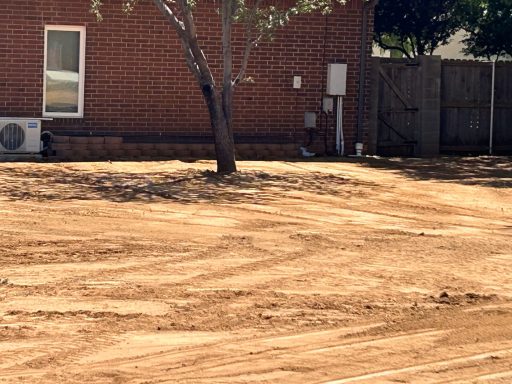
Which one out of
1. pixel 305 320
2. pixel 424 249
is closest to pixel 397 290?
pixel 305 320

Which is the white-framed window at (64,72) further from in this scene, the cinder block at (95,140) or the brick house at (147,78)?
the cinder block at (95,140)

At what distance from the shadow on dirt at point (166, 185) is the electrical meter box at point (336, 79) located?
3.76 metres

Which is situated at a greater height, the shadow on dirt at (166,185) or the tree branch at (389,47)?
the tree branch at (389,47)

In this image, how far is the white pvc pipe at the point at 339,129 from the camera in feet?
80.4

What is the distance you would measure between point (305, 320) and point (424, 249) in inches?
159

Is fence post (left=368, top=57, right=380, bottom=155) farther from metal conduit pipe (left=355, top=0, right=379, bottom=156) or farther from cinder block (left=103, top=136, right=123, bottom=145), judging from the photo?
cinder block (left=103, top=136, right=123, bottom=145)

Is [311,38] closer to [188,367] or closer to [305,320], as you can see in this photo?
[305,320]

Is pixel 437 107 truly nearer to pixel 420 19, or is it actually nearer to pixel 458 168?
pixel 458 168

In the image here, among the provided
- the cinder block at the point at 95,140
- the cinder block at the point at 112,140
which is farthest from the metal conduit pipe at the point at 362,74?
the cinder block at the point at 95,140

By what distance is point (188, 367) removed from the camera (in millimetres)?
7855

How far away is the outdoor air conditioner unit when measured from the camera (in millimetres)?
21719

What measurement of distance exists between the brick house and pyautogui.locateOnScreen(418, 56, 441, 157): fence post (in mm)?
1391

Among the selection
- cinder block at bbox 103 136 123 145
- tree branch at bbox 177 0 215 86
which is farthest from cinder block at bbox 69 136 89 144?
tree branch at bbox 177 0 215 86

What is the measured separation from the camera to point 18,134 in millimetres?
21781
